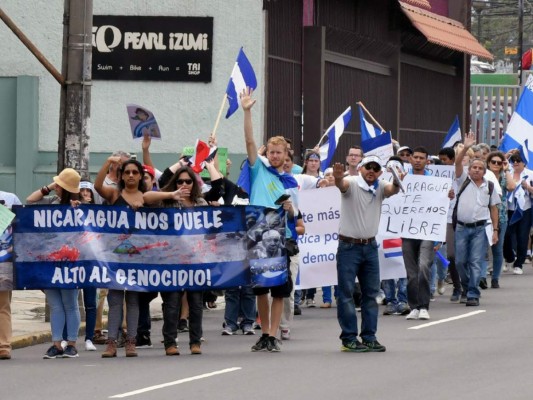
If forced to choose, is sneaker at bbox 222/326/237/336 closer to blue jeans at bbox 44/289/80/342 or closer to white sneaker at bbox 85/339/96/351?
white sneaker at bbox 85/339/96/351

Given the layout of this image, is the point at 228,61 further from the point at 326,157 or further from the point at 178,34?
the point at 326,157

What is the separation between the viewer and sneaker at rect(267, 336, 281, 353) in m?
14.2

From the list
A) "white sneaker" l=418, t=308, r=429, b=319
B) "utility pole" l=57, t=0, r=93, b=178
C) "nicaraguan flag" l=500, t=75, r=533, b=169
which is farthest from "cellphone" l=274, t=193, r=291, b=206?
"nicaraguan flag" l=500, t=75, r=533, b=169

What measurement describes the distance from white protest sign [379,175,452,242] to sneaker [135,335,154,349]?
416cm

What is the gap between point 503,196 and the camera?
76.9 feet

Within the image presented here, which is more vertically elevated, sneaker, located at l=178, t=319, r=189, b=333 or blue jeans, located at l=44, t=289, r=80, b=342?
blue jeans, located at l=44, t=289, r=80, b=342

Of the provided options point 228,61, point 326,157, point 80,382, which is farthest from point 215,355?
point 228,61

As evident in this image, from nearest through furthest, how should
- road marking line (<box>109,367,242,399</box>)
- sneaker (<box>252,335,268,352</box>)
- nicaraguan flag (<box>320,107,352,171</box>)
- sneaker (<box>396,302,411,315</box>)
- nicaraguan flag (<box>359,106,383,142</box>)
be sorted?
road marking line (<box>109,367,242,399</box>)
sneaker (<box>252,335,268,352</box>)
sneaker (<box>396,302,411,315</box>)
nicaraguan flag (<box>320,107,352,171</box>)
nicaraguan flag (<box>359,106,383,142</box>)

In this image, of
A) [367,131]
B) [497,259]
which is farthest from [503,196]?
[367,131]

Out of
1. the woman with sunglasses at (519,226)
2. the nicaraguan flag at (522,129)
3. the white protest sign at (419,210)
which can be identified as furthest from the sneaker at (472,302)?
the nicaraguan flag at (522,129)

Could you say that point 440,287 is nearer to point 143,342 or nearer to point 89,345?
point 143,342

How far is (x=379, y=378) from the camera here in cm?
1224

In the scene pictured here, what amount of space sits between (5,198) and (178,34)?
1082cm

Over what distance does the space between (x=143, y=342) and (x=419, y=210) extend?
15.0ft
